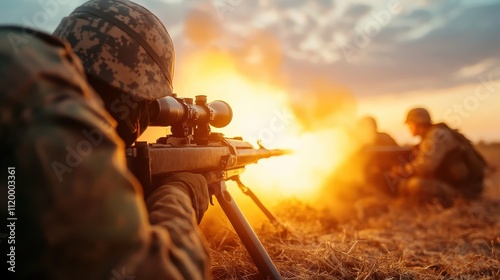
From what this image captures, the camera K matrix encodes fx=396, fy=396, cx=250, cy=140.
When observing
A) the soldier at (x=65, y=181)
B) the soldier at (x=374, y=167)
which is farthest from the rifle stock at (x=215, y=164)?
the soldier at (x=374, y=167)

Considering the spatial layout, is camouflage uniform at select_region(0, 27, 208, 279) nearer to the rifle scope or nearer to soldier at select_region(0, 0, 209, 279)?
soldier at select_region(0, 0, 209, 279)

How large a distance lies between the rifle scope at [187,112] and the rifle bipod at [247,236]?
63 centimetres

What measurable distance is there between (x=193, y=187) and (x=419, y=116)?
1040 cm

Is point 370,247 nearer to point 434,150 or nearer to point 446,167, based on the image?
point 434,150

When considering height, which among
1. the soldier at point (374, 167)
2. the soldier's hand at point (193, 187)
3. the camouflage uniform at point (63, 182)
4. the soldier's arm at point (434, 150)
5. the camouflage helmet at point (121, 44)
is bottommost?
the soldier at point (374, 167)

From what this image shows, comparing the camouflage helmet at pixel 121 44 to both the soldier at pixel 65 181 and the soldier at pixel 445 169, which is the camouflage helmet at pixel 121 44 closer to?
the soldier at pixel 65 181

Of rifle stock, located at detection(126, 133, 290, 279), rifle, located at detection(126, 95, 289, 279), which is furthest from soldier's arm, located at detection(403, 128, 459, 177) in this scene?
rifle, located at detection(126, 95, 289, 279)

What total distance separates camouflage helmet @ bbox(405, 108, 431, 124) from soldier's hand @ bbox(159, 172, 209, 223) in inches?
401

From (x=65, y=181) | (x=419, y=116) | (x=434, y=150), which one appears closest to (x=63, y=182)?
(x=65, y=181)

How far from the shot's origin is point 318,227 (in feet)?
19.4

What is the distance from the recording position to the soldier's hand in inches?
84.4

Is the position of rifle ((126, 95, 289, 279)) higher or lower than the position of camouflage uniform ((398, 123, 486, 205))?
higher

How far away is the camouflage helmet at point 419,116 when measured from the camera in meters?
11.2

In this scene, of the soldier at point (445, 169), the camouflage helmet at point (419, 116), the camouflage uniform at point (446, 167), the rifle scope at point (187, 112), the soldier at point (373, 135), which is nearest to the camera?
the rifle scope at point (187, 112)
